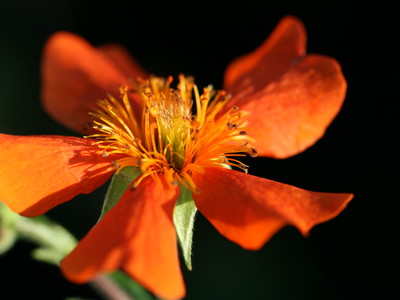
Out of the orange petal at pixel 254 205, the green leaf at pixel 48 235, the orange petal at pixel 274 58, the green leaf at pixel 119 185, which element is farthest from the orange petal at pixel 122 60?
the orange petal at pixel 254 205

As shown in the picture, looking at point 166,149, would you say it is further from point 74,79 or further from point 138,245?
point 74,79

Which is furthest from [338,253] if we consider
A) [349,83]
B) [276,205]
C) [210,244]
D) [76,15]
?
[76,15]

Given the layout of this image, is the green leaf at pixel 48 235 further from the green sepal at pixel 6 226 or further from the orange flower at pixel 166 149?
the orange flower at pixel 166 149

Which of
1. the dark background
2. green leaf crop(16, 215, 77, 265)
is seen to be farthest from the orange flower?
the dark background

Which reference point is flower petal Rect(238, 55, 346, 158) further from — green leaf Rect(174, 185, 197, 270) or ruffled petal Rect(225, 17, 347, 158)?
green leaf Rect(174, 185, 197, 270)

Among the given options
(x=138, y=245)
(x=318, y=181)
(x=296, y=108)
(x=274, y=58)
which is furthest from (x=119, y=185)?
(x=318, y=181)

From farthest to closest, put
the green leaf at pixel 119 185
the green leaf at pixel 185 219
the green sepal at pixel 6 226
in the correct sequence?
the green sepal at pixel 6 226
the green leaf at pixel 119 185
the green leaf at pixel 185 219
